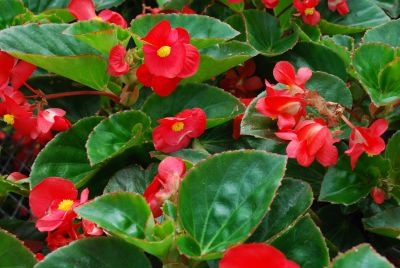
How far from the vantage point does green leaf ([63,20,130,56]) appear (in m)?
0.78

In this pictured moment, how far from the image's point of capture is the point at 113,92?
89 cm

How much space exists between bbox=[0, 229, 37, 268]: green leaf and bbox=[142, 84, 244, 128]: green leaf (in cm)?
28

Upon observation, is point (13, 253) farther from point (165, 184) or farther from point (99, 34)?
point (99, 34)

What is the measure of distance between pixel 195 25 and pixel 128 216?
0.38m

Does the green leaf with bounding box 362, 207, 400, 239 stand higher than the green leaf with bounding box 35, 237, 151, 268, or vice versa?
the green leaf with bounding box 35, 237, 151, 268

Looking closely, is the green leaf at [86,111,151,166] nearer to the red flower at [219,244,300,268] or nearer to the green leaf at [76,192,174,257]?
the green leaf at [76,192,174,257]

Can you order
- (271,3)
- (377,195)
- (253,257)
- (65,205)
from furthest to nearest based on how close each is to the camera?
(271,3) → (377,195) → (65,205) → (253,257)

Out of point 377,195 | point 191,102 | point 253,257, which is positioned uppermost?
point 253,257


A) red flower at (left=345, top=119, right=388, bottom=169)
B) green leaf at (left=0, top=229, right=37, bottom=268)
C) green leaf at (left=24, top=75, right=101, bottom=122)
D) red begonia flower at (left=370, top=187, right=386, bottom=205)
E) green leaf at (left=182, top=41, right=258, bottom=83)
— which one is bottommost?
red begonia flower at (left=370, top=187, right=386, bottom=205)

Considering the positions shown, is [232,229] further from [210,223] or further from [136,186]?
[136,186]

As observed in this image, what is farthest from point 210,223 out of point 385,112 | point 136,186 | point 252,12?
point 252,12

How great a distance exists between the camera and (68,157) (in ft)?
2.72

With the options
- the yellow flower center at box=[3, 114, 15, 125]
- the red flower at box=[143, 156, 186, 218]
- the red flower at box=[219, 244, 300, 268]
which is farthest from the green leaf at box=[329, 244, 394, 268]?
the yellow flower center at box=[3, 114, 15, 125]

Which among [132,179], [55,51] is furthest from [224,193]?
[55,51]
